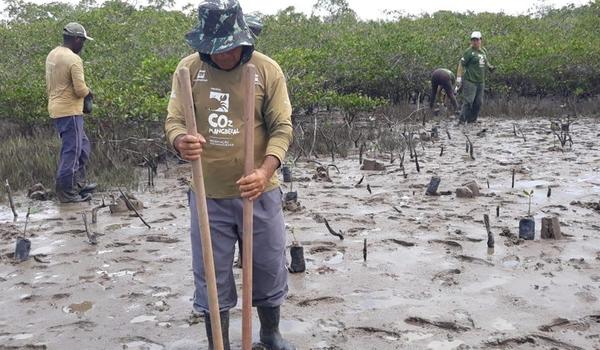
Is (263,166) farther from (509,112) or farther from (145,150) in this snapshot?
(509,112)

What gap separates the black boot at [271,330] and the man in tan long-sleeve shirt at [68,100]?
4.03 m

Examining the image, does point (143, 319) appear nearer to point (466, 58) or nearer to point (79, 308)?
point (79, 308)

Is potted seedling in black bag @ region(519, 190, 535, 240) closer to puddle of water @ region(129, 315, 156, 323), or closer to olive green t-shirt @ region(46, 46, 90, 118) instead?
puddle of water @ region(129, 315, 156, 323)

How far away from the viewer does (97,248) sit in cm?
514

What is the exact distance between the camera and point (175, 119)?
2939mm

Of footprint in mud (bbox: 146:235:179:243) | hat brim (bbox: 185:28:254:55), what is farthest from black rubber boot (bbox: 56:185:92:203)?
hat brim (bbox: 185:28:254:55)

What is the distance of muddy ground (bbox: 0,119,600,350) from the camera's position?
3.46 m

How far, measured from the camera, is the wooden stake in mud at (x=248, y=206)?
247 centimetres

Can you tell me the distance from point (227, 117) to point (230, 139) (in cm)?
10

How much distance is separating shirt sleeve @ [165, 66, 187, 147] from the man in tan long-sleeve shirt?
12.3 feet

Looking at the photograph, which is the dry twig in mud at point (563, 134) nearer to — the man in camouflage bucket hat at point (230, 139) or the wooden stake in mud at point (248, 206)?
the man in camouflage bucket hat at point (230, 139)

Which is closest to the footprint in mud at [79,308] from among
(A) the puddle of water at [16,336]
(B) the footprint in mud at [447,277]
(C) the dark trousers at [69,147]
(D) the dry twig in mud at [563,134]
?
(A) the puddle of water at [16,336]

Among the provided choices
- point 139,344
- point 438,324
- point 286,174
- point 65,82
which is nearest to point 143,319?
point 139,344

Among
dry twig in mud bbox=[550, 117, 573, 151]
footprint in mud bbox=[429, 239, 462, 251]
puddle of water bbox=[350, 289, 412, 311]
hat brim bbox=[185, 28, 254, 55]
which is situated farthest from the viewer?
dry twig in mud bbox=[550, 117, 573, 151]
